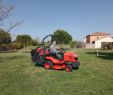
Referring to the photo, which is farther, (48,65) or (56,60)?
(48,65)

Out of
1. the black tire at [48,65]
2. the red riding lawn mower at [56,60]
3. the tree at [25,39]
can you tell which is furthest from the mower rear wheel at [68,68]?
the tree at [25,39]

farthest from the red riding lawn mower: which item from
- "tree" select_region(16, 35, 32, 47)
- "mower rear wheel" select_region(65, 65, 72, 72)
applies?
"tree" select_region(16, 35, 32, 47)

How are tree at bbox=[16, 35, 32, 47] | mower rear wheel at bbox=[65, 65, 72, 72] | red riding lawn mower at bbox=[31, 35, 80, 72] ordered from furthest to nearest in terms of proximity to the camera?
tree at bbox=[16, 35, 32, 47], red riding lawn mower at bbox=[31, 35, 80, 72], mower rear wheel at bbox=[65, 65, 72, 72]

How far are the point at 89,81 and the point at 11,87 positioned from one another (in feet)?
10.5

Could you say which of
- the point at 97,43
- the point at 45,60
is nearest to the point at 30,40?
the point at 97,43

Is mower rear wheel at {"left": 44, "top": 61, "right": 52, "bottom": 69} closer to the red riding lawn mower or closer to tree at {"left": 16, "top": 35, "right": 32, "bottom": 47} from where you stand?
the red riding lawn mower

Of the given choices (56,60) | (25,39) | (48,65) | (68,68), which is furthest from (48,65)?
(25,39)

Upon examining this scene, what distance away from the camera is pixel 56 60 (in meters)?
13.3

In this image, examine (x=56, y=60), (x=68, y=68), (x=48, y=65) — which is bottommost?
(x=68, y=68)

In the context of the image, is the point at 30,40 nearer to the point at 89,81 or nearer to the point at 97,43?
the point at 97,43

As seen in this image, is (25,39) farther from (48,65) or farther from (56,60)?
(56,60)

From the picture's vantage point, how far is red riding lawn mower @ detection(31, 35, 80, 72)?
13.0 m

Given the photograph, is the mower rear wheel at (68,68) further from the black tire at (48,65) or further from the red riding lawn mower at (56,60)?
the black tire at (48,65)

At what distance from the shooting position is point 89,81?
32.1 ft
